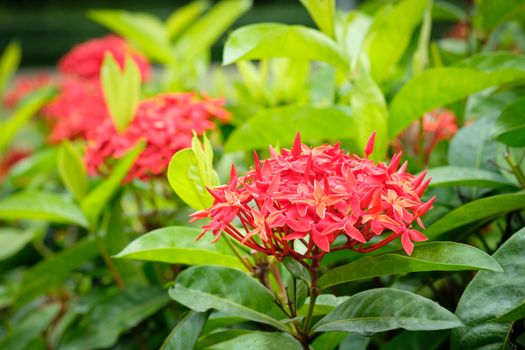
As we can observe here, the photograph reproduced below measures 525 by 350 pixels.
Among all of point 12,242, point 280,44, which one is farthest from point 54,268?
point 280,44

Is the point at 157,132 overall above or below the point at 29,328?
above

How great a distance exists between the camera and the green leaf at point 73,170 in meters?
1.14

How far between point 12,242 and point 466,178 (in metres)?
0.93

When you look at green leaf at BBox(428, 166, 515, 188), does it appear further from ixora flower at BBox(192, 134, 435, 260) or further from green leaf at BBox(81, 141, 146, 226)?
green leaf at BBox(81, 141, 146, 226)

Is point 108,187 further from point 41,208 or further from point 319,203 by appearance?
point 319,203

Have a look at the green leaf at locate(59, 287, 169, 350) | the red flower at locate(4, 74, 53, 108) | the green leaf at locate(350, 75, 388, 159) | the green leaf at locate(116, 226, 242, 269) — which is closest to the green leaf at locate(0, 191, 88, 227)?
the green leaf at locate(59, 287, 169, 350)

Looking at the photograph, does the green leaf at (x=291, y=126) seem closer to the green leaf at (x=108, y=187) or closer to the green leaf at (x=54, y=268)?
the green leaf at (x=108, y=187)

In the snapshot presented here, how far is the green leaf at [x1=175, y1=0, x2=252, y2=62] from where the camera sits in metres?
1.48

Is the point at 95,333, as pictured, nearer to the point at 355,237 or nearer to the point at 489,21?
the point at 355,237

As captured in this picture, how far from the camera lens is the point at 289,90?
131cm

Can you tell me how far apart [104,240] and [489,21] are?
745 mm

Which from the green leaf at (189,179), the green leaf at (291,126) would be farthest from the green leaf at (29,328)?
the green leaf at (189,179)

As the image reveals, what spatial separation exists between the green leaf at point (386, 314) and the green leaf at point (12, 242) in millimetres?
828

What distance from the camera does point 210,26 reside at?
4.97ft
